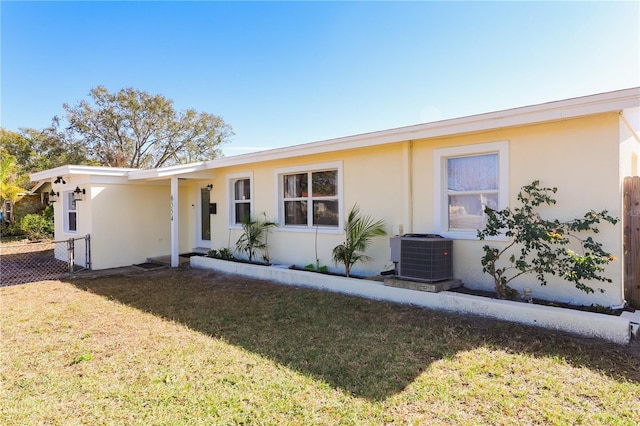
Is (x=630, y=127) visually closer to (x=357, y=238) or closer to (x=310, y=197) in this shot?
(x=357, y=238)

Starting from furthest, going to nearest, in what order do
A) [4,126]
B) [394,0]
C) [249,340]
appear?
[4,126] → [394,0] → [249,340]

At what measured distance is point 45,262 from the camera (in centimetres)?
1101

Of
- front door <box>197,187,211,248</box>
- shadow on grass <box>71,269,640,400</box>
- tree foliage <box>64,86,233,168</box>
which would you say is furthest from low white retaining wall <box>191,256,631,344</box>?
tree foliage <box>64,86,233,168</box>

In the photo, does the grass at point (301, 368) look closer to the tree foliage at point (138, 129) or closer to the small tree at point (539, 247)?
the small tree at point (539, 247)

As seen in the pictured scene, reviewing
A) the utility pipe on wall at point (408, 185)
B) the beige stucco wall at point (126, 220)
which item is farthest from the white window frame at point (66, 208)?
the utility pipe on wall at point (408, 185)

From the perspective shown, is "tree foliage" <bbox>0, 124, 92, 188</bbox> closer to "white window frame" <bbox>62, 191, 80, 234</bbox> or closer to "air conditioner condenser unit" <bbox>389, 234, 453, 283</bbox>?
"white window frame" <bbox>62, 191, 80, 234</bbox>

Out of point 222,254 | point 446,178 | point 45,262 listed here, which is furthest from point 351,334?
point 45,262

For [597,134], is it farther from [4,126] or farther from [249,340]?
[4,126]

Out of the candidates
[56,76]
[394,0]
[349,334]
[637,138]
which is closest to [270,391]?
[349,334]

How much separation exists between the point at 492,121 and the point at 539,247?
1.92 metres

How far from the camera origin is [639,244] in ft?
16.9

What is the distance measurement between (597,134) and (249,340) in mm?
5276

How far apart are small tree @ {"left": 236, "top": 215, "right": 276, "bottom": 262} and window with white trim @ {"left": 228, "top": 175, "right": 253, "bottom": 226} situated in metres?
0.65

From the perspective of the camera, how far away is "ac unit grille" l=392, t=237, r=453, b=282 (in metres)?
5.69
